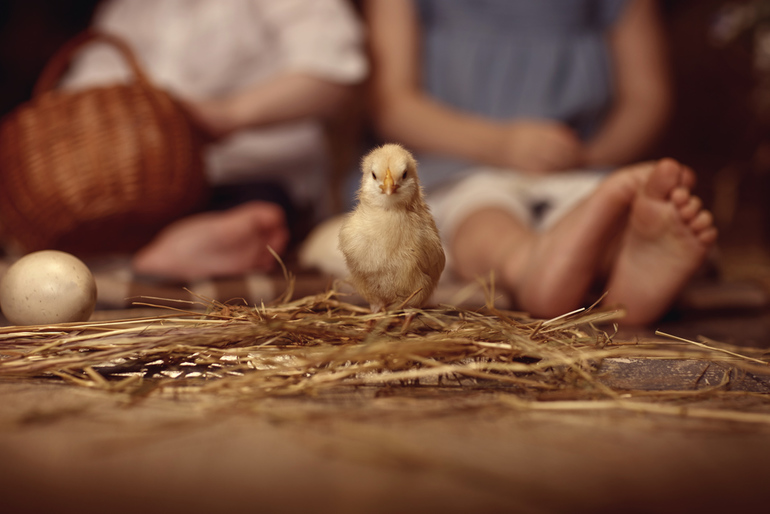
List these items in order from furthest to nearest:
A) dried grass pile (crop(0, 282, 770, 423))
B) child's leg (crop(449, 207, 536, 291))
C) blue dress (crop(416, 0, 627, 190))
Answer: blue dress (crop(416, 0, 627, 190)) < child's leg (crop(449, 207, 536, 291)) < dried grass pile (crop(0, 282, 770, 423))

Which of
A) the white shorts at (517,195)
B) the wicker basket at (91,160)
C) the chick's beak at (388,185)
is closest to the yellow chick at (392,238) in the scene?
the chick's beak at (388,185)

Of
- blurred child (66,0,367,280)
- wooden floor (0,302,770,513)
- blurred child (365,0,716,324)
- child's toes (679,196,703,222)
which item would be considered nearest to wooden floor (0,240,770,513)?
wooden floor (0,302,770,513)

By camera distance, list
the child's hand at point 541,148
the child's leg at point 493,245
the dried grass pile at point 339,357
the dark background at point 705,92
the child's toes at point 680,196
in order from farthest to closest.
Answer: the dark background at point 705,92 < the child's hand at point 541,148 < the child's leg at point 493,245 < the child's toes at point 680,196 < the dried grass pile at point 339,357

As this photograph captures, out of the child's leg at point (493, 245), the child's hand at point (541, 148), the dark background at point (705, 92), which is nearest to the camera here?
the child's leg at point (493, 245)

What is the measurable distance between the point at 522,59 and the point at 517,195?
49 centimetres

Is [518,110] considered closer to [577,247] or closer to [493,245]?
[493,245]

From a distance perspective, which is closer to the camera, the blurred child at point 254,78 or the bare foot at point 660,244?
the bare foot at point 660,244

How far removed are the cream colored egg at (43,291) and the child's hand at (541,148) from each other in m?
0.93

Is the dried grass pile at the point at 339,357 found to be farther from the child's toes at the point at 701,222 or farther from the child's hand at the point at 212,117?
the child's hand at the point at 212,117

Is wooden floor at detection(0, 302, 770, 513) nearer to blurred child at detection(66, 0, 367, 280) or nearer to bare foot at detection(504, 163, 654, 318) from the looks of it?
bare foot at detection(504, 163, 654, 318)

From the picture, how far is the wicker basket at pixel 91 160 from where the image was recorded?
3.58ft

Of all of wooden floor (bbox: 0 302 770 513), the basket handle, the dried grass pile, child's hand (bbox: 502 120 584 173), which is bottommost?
wooden floor (bbox: 0 302 770 513)

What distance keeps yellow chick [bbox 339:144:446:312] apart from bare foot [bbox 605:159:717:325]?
390mm

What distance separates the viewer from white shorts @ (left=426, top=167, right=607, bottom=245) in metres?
1.16
